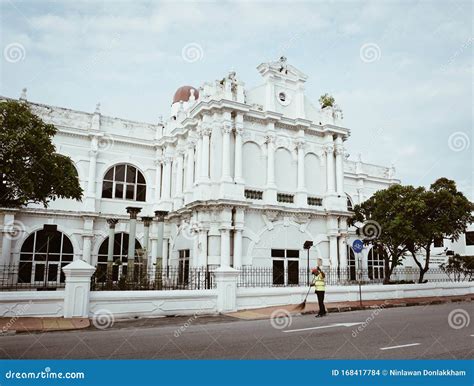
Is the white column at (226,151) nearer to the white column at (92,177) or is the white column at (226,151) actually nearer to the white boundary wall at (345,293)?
the white boundary wall at (345,293)

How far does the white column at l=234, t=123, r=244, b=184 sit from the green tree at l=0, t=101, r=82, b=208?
31.5ft

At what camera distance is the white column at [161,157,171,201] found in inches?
1085

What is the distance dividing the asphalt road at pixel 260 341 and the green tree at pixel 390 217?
38.7ft

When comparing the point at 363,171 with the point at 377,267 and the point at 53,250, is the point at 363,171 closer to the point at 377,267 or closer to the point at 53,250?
the point at 377,267

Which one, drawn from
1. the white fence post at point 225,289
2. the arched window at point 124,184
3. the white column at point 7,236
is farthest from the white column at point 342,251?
the white column at point 7,236

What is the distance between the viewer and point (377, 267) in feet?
111

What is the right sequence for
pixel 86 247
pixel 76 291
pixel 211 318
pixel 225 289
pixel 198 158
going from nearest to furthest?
pixel 76 291
pixel 211 318
pixel 225 289
pixel 198 158
pixel 86 247

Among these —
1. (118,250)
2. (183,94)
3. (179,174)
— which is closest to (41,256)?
(118,250)

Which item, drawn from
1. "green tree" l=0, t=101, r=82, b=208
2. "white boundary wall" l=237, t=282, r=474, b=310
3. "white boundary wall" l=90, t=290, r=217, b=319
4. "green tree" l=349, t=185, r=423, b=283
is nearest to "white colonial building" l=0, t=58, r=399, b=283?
"green tree" l=349, t=185, r=423, b=283

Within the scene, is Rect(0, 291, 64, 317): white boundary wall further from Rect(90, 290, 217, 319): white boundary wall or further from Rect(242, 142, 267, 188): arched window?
Rect(242, 142, 267, 188): arched window

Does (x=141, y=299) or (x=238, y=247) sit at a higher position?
(x=238, y=247)

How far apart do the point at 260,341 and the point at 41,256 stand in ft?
66.6

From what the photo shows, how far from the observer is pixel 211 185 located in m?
22.3

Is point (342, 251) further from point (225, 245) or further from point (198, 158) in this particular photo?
point (198, 158)
